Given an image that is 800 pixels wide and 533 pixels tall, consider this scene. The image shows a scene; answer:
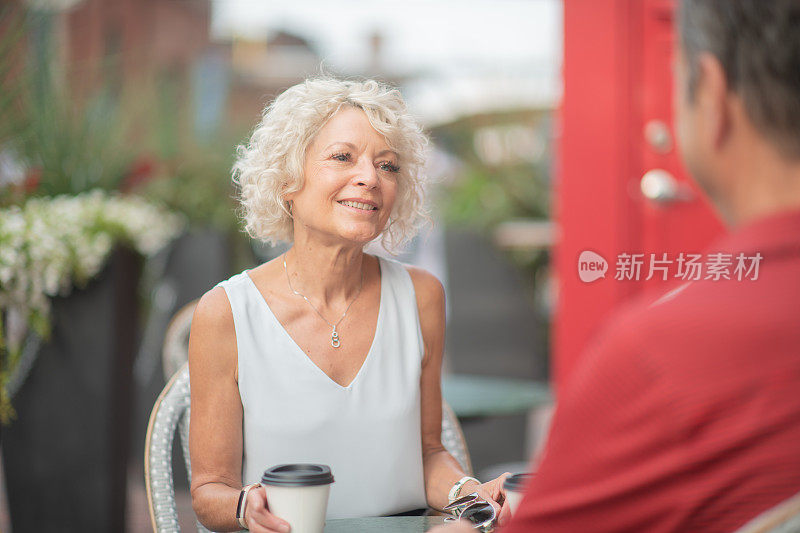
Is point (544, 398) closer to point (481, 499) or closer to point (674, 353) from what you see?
point (481, 499)

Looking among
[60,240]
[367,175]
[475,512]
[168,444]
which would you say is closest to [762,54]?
[475,512]

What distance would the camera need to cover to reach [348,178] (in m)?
1.78

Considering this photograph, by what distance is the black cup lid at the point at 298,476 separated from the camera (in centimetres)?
120

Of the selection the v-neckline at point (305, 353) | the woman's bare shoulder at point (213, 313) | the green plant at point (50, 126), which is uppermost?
the green plant at point (50, 126)

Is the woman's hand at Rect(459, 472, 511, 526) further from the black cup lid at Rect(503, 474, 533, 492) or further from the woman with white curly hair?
the woman with white curly hair

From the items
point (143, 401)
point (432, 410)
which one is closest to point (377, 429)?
point (432, 410)

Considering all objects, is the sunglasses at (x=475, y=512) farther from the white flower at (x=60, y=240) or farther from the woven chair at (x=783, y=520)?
the white flower at (x=60, y=240)

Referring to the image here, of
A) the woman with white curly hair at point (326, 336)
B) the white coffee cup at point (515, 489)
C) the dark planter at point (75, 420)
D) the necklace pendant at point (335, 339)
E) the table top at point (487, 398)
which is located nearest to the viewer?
the white coffee cup at point (515, 489)

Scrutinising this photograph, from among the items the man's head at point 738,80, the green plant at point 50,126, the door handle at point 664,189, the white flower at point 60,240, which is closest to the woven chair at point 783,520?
the man's head at point 738,80

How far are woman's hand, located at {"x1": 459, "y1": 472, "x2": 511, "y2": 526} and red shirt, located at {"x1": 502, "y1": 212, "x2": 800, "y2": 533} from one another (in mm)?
526

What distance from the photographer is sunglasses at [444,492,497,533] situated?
4.71ft

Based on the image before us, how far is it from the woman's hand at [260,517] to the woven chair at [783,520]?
0.65 metres

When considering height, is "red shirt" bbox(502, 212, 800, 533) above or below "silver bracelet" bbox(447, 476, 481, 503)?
above

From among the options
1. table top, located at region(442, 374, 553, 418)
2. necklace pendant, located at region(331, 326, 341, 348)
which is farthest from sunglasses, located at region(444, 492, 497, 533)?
table top, located at region(442, 374, 553, 418)
